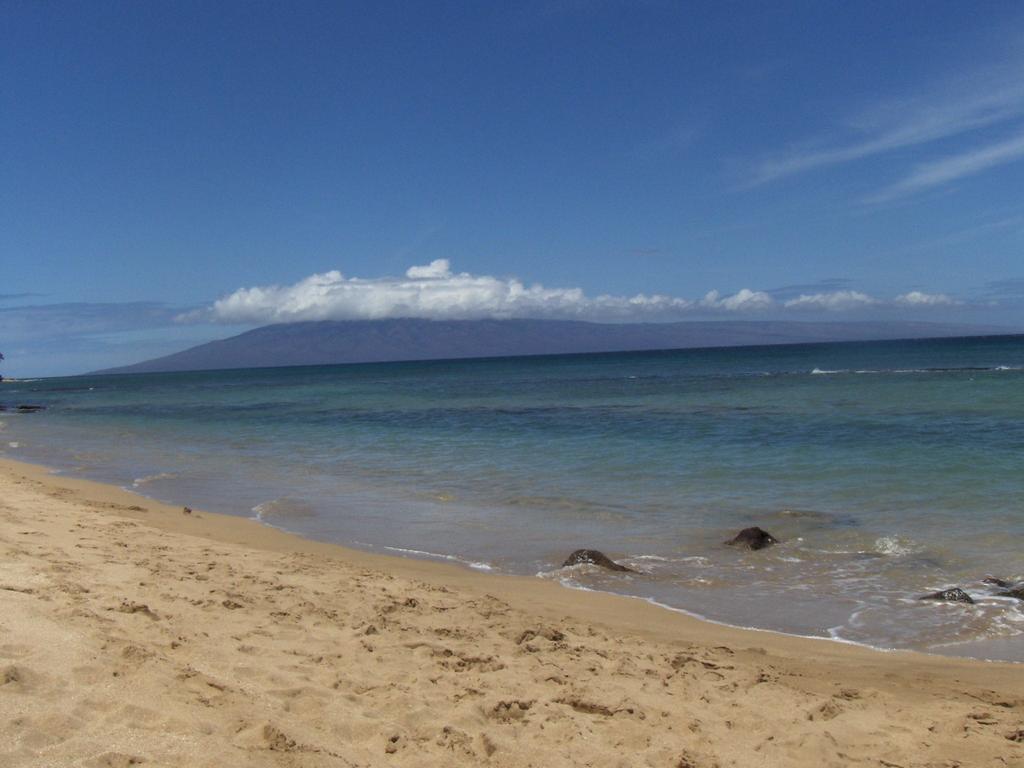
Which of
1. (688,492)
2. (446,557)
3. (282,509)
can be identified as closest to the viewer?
(446,557)

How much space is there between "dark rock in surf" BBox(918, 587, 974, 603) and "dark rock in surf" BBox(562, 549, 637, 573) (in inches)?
133

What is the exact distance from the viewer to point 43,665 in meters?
4.85

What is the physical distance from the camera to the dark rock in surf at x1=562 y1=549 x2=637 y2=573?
10.3 metres

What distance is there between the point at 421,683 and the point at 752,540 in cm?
678

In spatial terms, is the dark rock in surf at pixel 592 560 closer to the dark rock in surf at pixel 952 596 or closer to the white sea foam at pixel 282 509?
the dark rock in surf at pixel 952 596

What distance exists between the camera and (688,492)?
50.8 ft

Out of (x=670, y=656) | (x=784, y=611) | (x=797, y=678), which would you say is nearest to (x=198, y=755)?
(x=670, y=656)

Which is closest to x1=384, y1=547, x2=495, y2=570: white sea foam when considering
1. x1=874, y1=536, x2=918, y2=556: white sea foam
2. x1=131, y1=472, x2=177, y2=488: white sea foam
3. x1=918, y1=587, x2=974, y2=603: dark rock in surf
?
x1=918, y1=587, x2=974, y2=603: dark rock in surf

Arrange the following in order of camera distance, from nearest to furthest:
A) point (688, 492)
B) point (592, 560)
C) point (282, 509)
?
1. point (592, 560)
2. point (282, 509)
3. point (688, 492)

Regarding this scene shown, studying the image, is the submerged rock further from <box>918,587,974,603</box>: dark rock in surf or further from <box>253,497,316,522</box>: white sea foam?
<box>253,497,316,522</box>: white sea foam

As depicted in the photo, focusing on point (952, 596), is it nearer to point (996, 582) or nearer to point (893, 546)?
point (996, 582)

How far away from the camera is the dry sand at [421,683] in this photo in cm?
453

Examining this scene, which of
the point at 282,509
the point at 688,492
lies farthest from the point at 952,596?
the point at 282,509

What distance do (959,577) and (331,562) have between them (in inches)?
300
